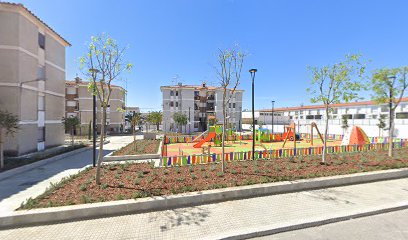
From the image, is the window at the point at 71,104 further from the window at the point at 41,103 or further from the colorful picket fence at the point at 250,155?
the colorful picket fence at the point at 250,155

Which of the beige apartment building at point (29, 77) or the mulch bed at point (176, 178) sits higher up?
the beige apartment building at point (29, 77)

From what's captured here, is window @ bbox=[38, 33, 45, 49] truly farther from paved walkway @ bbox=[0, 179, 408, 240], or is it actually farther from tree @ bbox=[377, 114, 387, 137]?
tree @ bbox=[377, 114, 387, 137]

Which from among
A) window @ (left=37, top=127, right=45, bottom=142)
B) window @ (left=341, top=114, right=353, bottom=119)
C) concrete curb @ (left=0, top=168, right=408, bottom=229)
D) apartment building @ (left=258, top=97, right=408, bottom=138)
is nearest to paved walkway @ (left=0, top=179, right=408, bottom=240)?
concrete curb @ (left=0, top=168, right=408, bottom=229)

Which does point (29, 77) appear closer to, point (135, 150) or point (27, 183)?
point (135, 150)

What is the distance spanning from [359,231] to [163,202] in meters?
4.99

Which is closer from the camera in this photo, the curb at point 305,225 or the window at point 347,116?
the curb at point 305,225

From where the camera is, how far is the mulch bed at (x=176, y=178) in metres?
5.95

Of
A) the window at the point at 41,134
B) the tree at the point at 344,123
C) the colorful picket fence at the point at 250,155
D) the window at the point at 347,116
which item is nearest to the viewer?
the colorful picket fence at the point at 250,155

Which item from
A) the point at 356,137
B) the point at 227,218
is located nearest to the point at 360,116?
the point at 356,137

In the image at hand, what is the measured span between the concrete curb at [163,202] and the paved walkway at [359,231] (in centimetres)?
189

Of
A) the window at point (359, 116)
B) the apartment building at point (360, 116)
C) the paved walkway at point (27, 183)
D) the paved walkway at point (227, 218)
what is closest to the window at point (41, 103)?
the paved walkway at point (27, 183)

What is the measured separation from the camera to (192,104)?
50219 millimetres

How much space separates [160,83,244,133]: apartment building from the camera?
49688mm

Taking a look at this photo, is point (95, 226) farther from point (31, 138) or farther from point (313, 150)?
point (31, 138)
